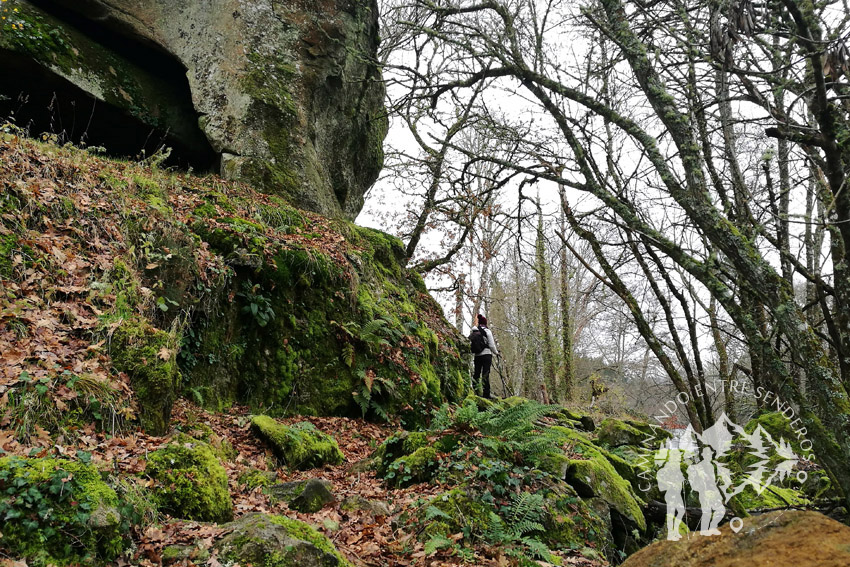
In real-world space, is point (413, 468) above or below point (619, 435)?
above

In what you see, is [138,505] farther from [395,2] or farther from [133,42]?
[395,2]

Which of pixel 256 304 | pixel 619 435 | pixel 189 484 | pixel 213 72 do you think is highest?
pixel 213 72

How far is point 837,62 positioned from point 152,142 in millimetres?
10213

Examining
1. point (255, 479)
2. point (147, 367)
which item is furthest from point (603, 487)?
point (147, 367)

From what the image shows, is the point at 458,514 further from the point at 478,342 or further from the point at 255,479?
the point at 478,342

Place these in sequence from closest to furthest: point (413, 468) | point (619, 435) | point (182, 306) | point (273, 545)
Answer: point (273, 545) < point (413, 468) < point (182, 306) < point (619, 435)

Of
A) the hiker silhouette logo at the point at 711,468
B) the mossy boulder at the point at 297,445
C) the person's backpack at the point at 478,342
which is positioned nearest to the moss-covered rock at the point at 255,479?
the mossy boulder at the point at 297,445

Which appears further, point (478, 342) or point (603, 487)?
point (478, 342)

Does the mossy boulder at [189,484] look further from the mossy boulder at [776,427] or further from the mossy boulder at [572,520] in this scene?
the mossy boulder at [776,427]

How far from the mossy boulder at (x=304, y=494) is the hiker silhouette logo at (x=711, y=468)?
9.96 ft

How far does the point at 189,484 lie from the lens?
318cm

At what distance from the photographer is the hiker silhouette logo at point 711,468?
14.9ft

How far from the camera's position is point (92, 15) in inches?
337

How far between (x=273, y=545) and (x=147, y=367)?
212 cm
